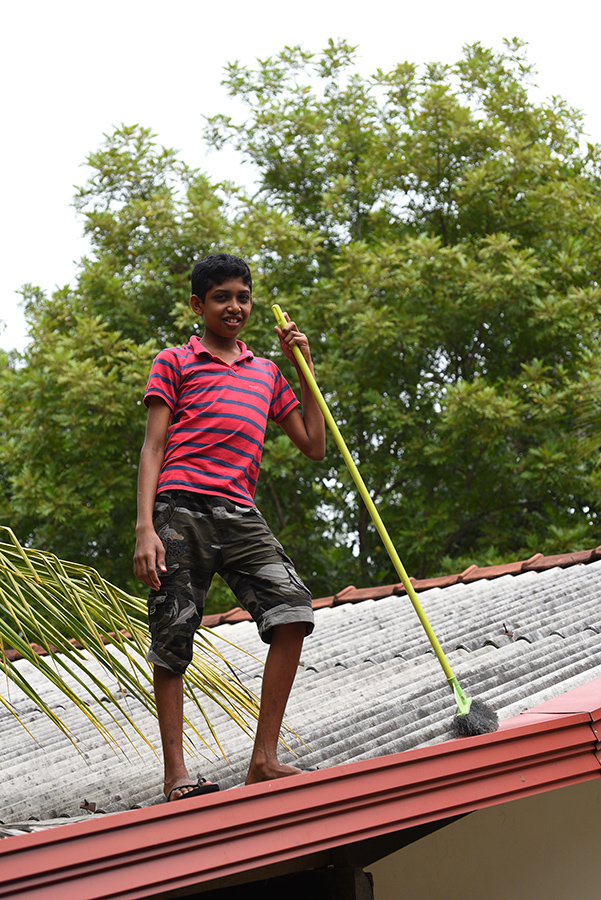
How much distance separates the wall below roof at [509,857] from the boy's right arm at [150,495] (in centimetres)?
138

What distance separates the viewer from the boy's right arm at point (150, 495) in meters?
2.22

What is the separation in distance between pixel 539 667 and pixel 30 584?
2.06m

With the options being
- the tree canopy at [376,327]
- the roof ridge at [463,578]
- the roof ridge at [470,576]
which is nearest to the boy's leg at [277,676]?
the roof ridge at [470,576]

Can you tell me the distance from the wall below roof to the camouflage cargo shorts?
1.16m

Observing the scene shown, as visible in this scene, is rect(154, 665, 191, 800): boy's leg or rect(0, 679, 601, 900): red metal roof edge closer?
rect(0, 679, 601, 900): red metal roof edge

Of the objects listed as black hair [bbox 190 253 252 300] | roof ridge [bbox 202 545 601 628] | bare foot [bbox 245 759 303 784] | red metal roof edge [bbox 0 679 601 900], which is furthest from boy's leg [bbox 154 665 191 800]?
roof ridge [bbox 202 545 601 628]

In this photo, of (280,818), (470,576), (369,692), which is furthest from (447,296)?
(280,818)

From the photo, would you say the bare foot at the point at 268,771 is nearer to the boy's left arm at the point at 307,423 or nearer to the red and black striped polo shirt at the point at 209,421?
the red and black striped polo shirt at the point at 209,421

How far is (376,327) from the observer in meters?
10.9

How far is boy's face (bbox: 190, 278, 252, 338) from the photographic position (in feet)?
8.25

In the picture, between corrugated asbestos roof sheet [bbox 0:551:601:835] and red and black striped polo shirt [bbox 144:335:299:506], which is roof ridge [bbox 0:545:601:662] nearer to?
corrugated asbestos roof sheet [bbox 0:551:601:835]

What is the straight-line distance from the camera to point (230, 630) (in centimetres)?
643

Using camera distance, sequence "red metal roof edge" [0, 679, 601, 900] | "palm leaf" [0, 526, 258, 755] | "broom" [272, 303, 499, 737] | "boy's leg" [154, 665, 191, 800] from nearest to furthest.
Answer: "red metal roof edge" [0, 679, 601, 900]
"boy's leg" [154, 665, 191, 800]
"palm leaf" [0, 526, 258, 755]
"broom" [272, 303, 499, 737]

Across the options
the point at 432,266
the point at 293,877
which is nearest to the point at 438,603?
the point at 293,877
